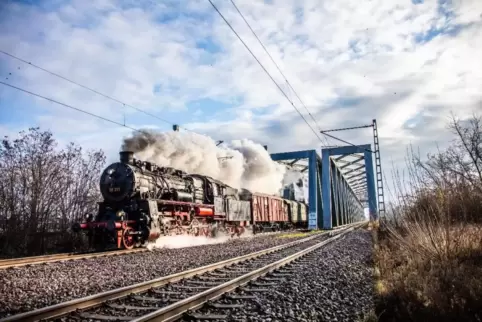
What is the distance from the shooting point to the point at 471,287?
573 cm

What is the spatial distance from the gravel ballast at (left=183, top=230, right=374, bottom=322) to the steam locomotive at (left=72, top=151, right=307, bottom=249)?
735 cm

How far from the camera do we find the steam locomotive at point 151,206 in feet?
48.7

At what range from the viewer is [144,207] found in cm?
1523

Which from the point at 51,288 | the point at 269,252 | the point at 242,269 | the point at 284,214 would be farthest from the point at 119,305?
the point at 284,214

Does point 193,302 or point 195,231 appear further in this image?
point 195,231

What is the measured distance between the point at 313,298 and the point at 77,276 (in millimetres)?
5295

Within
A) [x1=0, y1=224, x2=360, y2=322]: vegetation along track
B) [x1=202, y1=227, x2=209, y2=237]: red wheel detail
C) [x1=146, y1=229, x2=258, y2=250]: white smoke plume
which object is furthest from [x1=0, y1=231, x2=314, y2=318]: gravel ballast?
[x1=202, y1=227, x2=209, y2=237]: red wheel detail

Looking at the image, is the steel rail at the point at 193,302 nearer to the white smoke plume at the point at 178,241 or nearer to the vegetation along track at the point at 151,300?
the vegetation along track at the point at 151,300

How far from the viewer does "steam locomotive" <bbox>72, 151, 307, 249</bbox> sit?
48.7ft

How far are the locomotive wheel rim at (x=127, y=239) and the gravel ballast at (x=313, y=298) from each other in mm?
7363

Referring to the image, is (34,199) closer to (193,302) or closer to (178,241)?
(178,241)

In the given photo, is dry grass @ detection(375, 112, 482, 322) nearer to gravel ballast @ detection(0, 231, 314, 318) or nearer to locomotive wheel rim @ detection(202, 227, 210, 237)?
gravel ballast @ detection(0, 231, 314, 318)

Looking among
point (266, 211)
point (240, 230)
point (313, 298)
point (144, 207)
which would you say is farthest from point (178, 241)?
point (266, 211)

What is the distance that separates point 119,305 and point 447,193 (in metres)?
6.85
